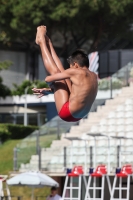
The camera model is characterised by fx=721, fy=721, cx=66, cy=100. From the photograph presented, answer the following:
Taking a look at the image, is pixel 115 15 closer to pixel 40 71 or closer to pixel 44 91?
pixel 40 71

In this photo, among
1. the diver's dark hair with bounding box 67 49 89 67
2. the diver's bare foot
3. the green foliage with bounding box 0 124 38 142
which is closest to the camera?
the diver's dark hair with bounding box 67 49 89 67

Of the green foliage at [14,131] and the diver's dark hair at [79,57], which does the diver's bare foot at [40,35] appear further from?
the green foliage at [14,131]

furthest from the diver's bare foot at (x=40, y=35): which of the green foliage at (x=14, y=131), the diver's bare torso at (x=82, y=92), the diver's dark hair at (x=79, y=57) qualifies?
the green foliage at (x=14, y=131)

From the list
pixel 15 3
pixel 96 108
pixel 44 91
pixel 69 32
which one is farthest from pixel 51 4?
pixel 44 91

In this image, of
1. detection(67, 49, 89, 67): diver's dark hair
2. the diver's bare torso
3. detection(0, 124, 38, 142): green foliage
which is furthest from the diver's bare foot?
detection(0, 124, 38, 142): green foliage

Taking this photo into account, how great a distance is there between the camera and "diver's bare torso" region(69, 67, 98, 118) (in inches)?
368

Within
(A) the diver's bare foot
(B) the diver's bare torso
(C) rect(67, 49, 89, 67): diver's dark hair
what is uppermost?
(A) the diver's bare foot

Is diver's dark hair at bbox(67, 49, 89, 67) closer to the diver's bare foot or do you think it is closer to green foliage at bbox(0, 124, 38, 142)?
the diver's bare foot

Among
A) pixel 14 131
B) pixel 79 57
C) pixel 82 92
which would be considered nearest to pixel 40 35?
pixel 79 57

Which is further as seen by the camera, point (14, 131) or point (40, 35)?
point (14, 131)

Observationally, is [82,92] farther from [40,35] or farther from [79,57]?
[40,35]

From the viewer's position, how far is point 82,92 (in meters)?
9.41

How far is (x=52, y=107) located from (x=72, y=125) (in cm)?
1465

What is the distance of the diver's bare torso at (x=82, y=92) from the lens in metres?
9.34
